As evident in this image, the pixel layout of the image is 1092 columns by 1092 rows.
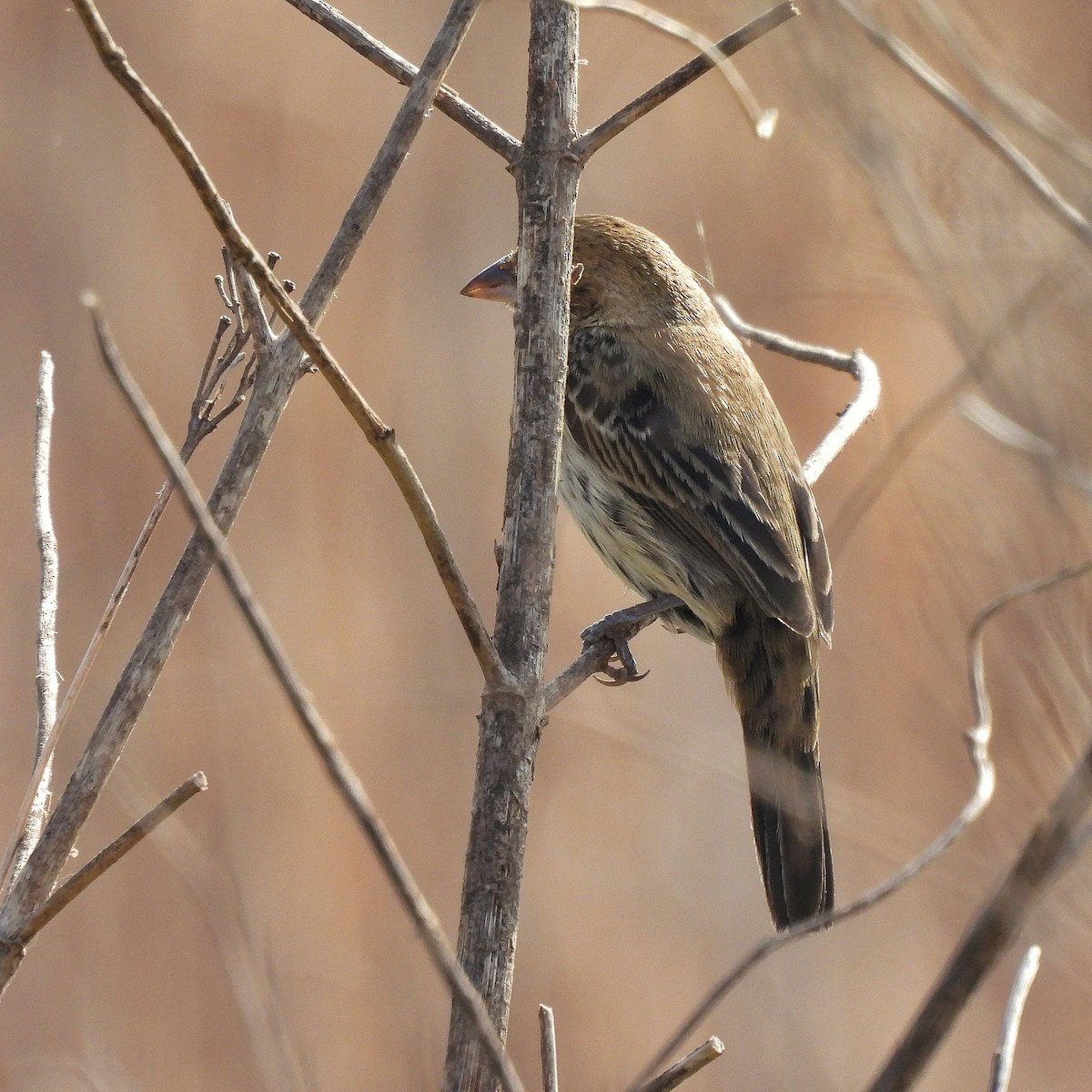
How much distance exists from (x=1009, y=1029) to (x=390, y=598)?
16.1 ft

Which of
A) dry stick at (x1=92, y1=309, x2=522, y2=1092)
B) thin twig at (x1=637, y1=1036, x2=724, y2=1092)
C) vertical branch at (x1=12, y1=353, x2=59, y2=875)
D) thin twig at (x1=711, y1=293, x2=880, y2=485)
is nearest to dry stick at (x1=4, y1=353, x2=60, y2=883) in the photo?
vertical branch at (x1=12, y1=353, x2=59, y2=875)

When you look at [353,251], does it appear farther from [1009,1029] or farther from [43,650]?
[1009,1029]

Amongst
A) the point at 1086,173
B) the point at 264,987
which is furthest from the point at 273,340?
the point at 1086,173

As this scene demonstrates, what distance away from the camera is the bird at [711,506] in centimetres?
301

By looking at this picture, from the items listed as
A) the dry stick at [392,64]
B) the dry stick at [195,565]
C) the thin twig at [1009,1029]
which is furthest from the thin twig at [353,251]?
the thin twig at [1009,1029]

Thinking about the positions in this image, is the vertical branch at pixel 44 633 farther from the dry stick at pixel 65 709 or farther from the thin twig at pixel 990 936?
the thin twig at pixel 990 936

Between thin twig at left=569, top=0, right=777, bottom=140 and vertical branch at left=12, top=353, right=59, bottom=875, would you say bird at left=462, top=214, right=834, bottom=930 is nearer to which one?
thin twig at left=569, top=0, right=777, bottom=140

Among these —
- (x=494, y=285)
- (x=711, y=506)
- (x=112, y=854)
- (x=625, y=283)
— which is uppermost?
(x=494, y=285)

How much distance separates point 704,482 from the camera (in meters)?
3.21

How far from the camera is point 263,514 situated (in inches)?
236

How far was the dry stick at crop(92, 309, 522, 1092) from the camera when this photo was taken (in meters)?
0.96

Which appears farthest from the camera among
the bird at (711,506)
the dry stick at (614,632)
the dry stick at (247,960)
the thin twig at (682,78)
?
the bird at (711,506)

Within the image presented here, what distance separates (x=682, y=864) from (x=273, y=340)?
5.31 m

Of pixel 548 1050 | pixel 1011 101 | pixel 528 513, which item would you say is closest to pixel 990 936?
pixel 548 1050
